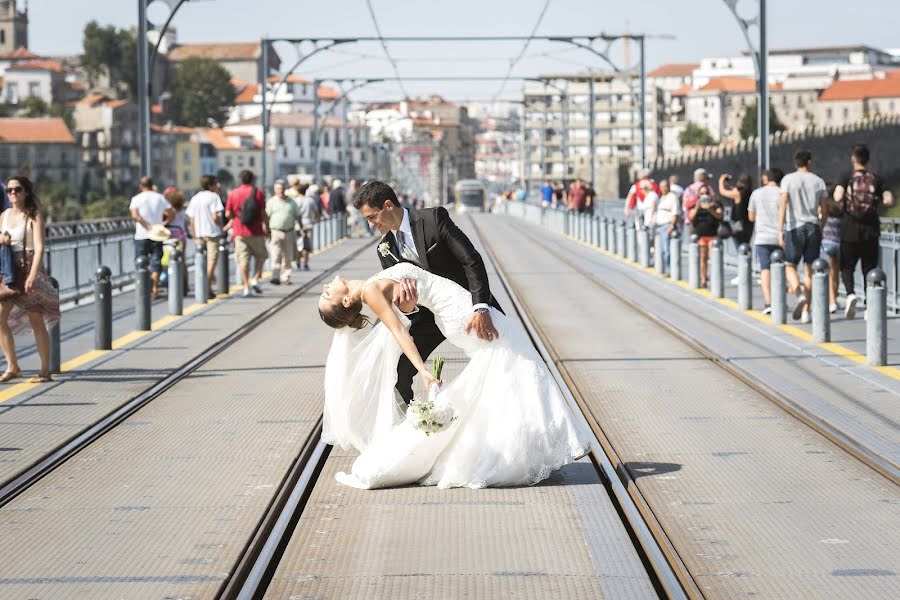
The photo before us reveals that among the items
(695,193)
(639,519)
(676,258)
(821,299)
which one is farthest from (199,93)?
(639,519)

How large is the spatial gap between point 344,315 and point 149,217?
44.7 feet

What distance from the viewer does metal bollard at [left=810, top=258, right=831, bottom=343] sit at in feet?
48.8

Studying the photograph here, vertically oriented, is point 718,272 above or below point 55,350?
above

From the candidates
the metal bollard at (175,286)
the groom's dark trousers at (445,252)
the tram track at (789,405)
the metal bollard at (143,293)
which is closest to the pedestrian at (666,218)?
the tram track at (789,405)

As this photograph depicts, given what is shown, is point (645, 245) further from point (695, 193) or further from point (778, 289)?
point (778, 289)

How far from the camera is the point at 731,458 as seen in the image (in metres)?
8.77

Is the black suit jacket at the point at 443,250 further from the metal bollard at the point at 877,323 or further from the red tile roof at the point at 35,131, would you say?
the red tile roof at the point at 35,131

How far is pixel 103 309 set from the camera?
14.9 meters

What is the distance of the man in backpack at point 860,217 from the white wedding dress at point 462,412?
9.38 metres

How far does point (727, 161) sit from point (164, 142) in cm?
7487

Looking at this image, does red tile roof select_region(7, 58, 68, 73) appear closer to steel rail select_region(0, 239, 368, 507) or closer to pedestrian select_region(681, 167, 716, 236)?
pedestrian select_region(681, 167, 716, 236)

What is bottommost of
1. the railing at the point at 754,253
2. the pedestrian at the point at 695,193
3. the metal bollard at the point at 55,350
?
the metal bollard at the point at 55,350

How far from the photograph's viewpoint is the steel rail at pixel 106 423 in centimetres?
819

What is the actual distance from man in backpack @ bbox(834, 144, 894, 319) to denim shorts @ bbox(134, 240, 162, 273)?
9199 mm
